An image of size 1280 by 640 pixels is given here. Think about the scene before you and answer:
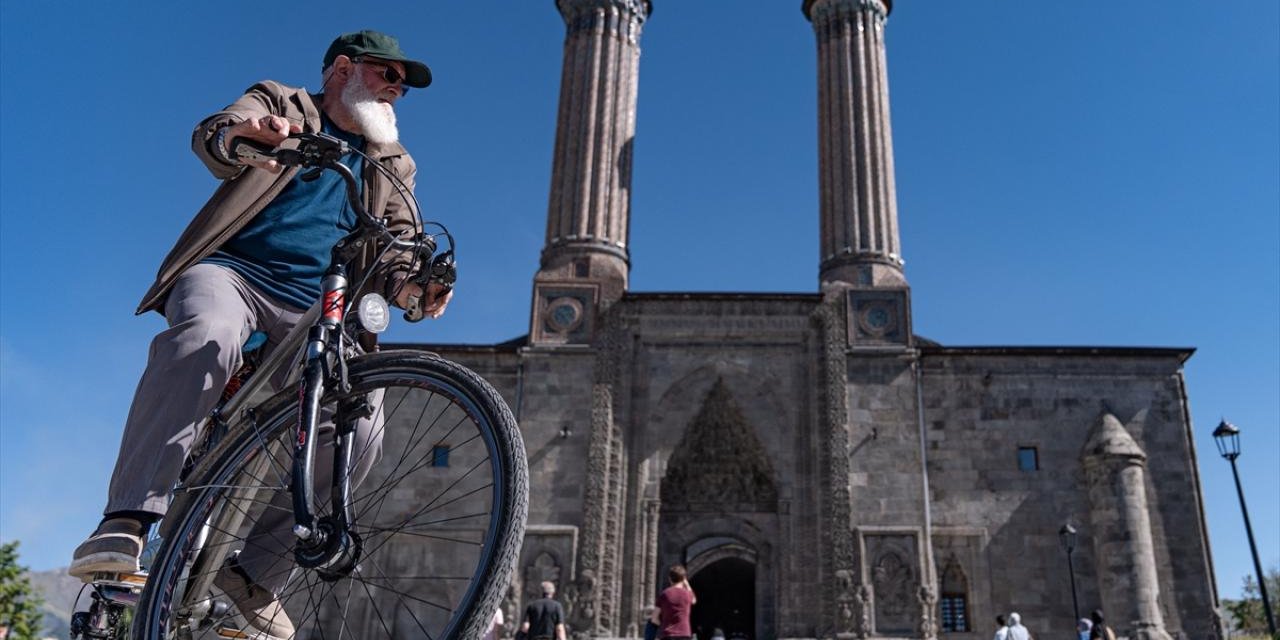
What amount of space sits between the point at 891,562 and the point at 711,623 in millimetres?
5355

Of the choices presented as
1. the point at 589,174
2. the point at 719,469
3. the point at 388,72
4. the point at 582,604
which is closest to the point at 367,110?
the point at 388,72

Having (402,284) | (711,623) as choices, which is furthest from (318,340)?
(711,623)

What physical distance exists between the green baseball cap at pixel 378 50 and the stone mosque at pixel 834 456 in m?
15.8

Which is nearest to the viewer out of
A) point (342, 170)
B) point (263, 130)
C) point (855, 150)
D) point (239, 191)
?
point (263, 130)

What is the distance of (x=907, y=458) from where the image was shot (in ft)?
64.2

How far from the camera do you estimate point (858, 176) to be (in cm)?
2264

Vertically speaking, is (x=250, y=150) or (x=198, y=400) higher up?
(x=250, y=150)

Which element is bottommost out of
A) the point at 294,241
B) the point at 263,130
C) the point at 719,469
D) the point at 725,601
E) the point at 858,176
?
the point at 294,241

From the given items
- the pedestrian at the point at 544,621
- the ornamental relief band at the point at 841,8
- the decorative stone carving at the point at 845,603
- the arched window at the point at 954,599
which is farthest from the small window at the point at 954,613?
the ornamental relief band at the point at 841,8

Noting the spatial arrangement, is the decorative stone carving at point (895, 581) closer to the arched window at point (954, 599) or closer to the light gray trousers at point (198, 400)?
the arched window at point (954, 599)

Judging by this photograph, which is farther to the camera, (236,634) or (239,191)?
(239,191)

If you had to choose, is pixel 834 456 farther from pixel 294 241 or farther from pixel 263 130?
pixel 263 130

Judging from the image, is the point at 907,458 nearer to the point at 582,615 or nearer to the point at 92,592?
the point at 582,615

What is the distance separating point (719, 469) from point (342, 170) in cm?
1786
